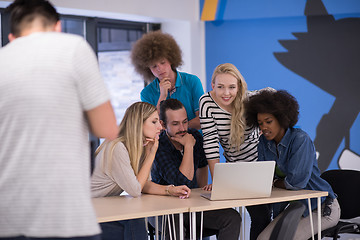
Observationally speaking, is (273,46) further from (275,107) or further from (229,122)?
(275,107)

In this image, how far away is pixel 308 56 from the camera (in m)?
5.15

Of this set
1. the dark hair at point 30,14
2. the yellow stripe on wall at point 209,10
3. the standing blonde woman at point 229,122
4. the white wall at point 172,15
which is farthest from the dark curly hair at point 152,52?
the dark hair at point 30,14

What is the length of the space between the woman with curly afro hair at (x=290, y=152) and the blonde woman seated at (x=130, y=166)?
0.68 m

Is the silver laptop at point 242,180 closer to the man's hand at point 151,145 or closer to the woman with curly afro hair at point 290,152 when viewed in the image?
the woman with curly afro hair at point 290,152

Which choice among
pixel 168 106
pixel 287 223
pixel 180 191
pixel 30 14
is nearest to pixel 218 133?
pixel 168 106

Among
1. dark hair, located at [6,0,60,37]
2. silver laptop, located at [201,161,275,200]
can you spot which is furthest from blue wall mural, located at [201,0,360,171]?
dark hair, located at [6,0,60,37]

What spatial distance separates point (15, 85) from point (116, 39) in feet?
13.3

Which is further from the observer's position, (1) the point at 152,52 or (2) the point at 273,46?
(2) the point at 273,46

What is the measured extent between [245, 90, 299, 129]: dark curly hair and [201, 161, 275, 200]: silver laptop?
1.57ft

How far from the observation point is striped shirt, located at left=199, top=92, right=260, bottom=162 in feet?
10.4

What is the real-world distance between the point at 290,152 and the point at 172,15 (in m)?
2.76

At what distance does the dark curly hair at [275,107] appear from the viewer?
9.64 ft

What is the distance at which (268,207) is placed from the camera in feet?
10.6

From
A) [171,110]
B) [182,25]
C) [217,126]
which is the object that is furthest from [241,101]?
[182,25]
